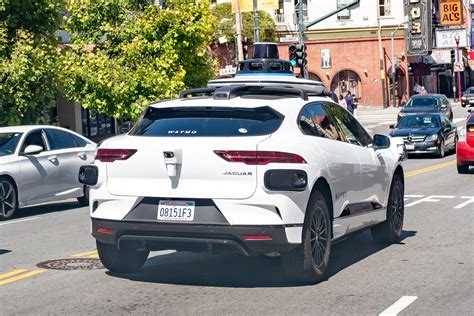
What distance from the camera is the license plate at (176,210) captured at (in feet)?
30.1

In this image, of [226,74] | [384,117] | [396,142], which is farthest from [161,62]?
→ [384,117]

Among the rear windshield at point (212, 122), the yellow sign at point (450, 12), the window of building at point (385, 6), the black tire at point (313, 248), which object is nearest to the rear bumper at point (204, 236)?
the black tire at point (313, 248)

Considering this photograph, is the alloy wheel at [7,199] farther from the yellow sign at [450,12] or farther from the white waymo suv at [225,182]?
the yellow sign at [450,12]

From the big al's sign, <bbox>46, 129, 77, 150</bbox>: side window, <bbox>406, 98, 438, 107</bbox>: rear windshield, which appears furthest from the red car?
the big al's sign

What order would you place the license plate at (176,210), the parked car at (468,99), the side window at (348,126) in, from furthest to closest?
the parked car at (468,99)
the side window at (348,126)
the license plate at (176,210)

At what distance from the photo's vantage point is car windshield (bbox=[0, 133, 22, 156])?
17906 millimetres

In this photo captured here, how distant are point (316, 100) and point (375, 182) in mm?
1478

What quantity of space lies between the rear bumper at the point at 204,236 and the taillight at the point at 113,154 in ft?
2.01

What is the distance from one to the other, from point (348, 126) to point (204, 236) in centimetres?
304

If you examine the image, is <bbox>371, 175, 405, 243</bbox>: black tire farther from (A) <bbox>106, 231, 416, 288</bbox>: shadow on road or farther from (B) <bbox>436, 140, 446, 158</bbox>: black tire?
(B) <bbox>436, 140, 446, 158</bbox>: black tire

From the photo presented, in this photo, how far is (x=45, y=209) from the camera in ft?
63.1

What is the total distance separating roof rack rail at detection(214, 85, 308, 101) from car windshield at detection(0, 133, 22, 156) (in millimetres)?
8355

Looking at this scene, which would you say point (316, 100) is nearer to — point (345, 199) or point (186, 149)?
point (345, 199)

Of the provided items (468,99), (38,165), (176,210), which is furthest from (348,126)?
(468,99)
